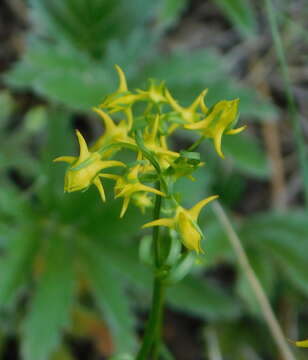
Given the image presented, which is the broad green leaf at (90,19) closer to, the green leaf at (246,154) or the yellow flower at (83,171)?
the green leaf at (246,154)

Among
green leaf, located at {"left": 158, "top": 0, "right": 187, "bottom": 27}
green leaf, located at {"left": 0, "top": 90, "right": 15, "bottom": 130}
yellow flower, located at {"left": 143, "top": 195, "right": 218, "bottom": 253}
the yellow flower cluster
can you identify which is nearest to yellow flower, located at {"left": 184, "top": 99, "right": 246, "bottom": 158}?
the yellow flower cluster

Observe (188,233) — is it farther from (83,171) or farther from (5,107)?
(5,107)

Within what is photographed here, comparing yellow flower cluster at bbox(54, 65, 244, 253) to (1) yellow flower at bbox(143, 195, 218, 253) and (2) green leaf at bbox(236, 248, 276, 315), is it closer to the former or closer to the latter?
(1) yellow flower at bbox(143, 195, 218, 253)

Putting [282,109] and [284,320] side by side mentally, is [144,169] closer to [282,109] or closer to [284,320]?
[284,320]

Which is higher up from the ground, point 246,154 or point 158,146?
point 246,154

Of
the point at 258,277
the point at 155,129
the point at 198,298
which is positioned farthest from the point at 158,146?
the point at 258,277

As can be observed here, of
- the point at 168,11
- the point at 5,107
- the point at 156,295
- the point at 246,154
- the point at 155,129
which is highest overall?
the point at 168,11

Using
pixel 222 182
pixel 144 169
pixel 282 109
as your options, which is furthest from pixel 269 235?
pixel 144 169
